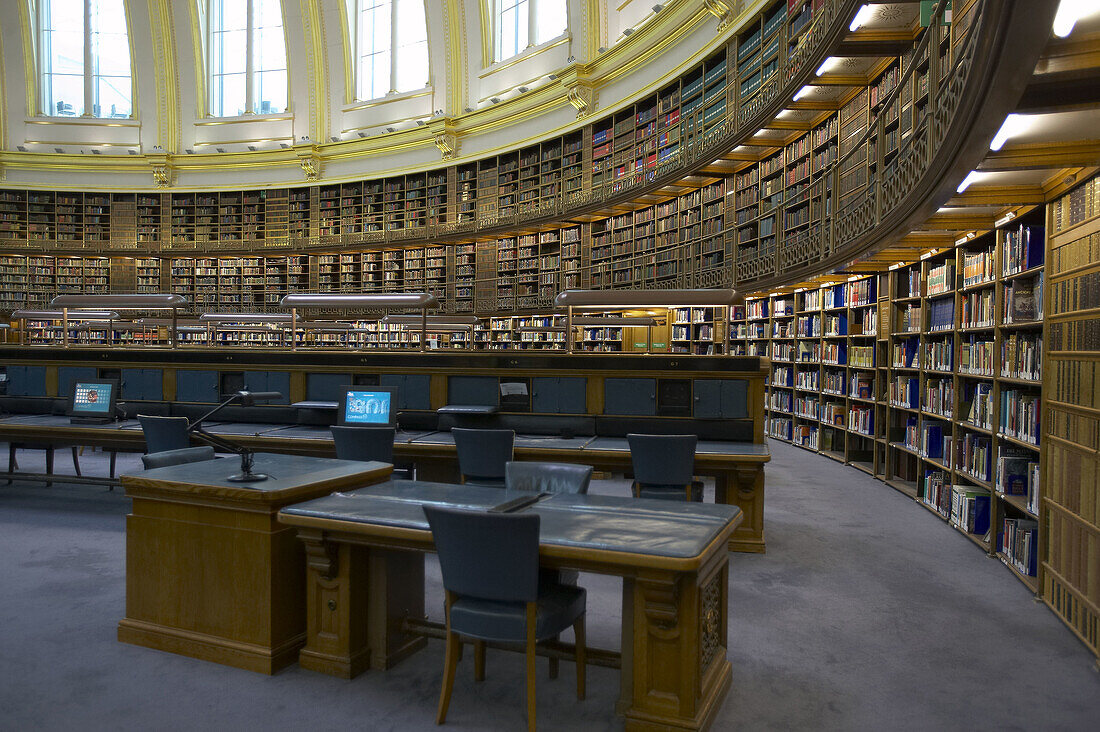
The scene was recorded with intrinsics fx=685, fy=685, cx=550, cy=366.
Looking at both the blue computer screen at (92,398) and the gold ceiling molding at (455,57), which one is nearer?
the blue computer screen at (92,398)

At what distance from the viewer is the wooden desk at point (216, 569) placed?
2461 mm

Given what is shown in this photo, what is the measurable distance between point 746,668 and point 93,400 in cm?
512

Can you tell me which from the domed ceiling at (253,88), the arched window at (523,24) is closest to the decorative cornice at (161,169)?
the domed ceiling at (253,88)

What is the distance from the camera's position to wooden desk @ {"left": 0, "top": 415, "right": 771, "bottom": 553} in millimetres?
4051

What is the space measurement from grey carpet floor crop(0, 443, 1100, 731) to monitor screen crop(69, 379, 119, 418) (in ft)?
4.41

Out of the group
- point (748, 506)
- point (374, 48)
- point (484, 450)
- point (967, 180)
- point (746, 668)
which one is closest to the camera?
point (746, 668)

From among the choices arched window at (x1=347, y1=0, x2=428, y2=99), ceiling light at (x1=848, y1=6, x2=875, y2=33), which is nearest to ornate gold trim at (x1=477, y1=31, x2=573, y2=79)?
arched window at (x1=347, y1=0, x2=428, y2=99)

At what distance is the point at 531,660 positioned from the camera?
6.57 ft

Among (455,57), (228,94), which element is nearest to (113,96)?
(228,94)

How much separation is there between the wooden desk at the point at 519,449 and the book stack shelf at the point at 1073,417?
1328 millimetres

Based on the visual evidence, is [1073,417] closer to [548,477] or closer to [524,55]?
[548,477]

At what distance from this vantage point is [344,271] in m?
14.6

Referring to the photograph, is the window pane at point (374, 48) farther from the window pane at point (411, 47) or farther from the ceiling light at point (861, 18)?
the ceiling light at point (861, 18)

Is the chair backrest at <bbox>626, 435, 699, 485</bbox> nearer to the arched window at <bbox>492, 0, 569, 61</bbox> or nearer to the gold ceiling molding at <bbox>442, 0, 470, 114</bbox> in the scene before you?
the arched window at <bbox>492, 0, 569, 61</bbox>
